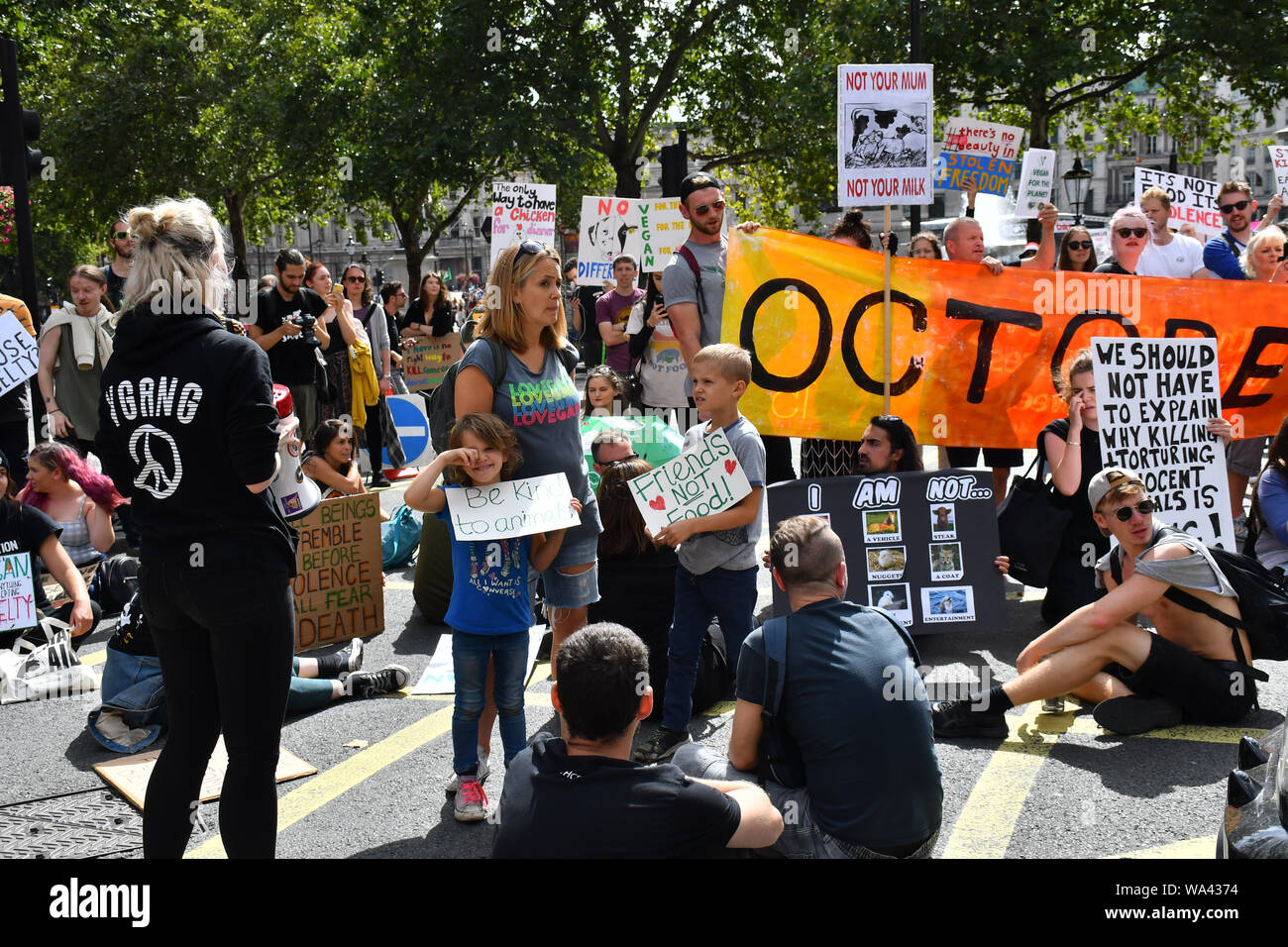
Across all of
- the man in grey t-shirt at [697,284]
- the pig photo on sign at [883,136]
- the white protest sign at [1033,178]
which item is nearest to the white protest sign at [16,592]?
the man in grey t-shirt at [697,284]

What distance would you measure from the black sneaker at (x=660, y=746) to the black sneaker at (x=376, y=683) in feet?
4.47

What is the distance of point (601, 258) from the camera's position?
11477 millimetres

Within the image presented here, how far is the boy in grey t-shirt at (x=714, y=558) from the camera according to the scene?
14.8 feet

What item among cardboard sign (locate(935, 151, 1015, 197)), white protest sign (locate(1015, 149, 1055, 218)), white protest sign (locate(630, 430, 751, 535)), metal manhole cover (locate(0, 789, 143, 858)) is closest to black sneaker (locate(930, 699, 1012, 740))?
white protest sign (locate(630, 430, 751, 535))

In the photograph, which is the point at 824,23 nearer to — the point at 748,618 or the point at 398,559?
the point at 398,559

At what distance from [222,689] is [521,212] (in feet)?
30.2

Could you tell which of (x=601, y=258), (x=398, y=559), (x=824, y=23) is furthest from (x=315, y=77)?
(x=398, y=559)

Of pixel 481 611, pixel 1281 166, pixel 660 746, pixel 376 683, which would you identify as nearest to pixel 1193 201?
pixel 1281 166

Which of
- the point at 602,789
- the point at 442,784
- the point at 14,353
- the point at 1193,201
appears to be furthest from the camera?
the point at 1193,201

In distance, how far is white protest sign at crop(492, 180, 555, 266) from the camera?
11.5m

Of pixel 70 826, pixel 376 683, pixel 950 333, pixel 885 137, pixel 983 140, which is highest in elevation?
pixel 983 140

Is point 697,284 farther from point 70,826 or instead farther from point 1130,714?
point 70,826

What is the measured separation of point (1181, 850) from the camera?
3.73 m

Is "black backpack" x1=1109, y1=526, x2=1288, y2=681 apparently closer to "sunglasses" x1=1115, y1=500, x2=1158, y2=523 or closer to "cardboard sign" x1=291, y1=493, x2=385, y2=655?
"sunglasses" x1=1115, y1=500, x2=1158, y2=523
